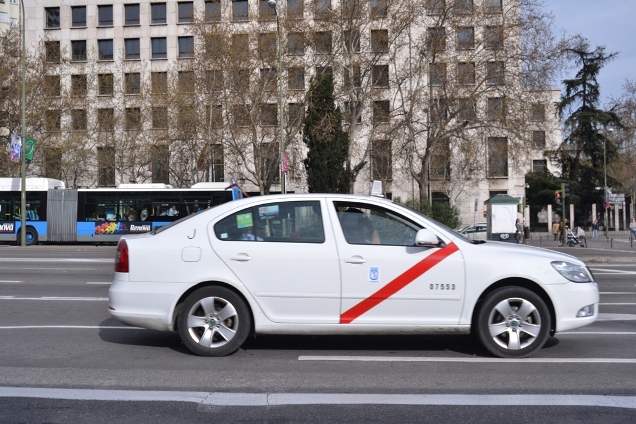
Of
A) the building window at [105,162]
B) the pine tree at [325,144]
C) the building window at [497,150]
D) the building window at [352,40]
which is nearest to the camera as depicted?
the pine tree at [325,144]

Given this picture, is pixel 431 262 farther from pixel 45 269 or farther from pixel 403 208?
pixel 45 269

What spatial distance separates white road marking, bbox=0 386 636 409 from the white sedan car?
1.34 meters

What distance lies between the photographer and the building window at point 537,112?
37.6 meters

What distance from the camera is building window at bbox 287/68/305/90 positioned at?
41.2 metres

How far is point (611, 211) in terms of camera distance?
242 ft

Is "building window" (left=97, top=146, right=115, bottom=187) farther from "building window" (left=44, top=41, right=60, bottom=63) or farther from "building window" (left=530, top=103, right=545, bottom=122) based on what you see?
"building window" (left=530, top=103, right=545, bottom=122)

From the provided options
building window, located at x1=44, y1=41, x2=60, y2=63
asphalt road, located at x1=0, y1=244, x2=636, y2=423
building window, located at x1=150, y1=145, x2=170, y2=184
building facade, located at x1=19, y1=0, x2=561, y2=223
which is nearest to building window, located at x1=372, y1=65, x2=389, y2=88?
building facade, located at x1=19, y1=0, x2=561, y2=223

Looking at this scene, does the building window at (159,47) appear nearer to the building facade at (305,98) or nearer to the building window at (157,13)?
the building window at (157,13)

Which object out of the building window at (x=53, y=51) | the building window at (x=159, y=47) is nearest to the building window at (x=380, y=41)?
the building window at (x=53, y=51)

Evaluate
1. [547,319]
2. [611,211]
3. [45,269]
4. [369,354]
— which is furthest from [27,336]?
[611,211]

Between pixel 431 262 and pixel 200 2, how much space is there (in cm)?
5532

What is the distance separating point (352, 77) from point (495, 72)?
7.79 meters

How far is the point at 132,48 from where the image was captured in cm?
6006

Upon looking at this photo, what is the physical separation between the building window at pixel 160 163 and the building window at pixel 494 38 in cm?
2139
